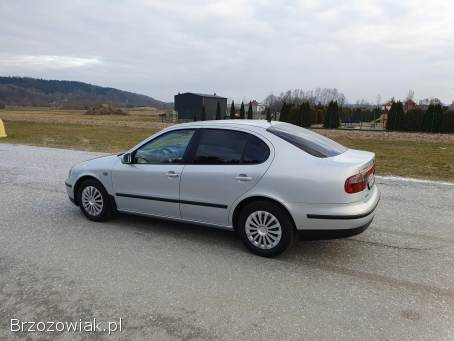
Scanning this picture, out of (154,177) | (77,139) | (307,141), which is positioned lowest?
(77,139)

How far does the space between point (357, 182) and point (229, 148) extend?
4.84 ft

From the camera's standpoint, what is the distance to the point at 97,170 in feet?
17.1

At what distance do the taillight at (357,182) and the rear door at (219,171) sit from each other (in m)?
0.86

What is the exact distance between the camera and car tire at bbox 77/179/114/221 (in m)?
5.22

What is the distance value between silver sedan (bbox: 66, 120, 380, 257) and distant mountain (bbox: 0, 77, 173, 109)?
131 metres

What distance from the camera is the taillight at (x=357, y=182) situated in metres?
3.79

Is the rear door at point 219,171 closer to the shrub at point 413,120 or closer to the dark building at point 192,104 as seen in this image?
the shrub at point 413,120

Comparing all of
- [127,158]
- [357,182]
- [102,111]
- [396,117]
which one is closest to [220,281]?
[357,182]

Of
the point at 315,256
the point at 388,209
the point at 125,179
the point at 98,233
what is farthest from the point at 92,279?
the point at 388,209

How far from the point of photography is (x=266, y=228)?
409cm

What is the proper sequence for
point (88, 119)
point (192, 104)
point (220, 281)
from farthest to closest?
point (192, 104)
point (88, 119)
point (220, 281)

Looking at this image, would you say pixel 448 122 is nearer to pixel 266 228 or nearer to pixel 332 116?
pixel 332 116

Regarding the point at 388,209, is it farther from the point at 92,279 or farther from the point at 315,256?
the point at 92,279

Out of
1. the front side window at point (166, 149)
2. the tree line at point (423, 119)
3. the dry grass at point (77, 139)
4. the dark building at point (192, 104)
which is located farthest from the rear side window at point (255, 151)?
the dark building at point (192, 104)
